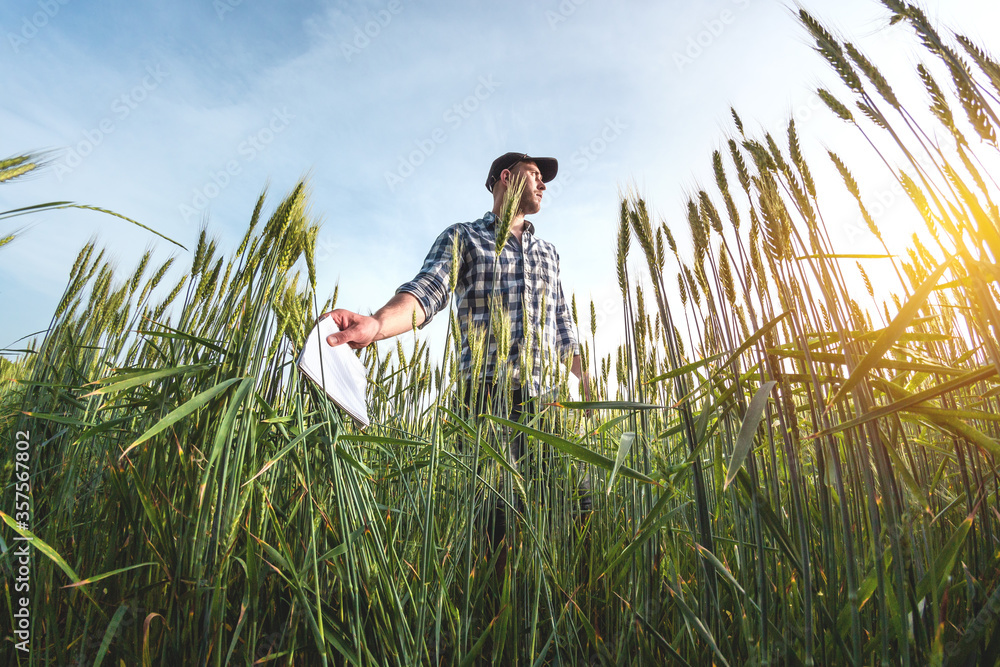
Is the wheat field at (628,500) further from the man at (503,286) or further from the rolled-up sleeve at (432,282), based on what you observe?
the rolled-up sleeve at (432,282)

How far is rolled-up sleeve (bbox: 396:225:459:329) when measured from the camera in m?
1.77

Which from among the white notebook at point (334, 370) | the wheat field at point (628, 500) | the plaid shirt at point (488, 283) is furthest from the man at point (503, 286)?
the wheat field at point (628, 500)

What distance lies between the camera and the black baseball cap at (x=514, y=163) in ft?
8.27

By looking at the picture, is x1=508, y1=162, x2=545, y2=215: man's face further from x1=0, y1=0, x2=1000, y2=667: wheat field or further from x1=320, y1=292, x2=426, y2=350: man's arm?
x1=0, y1=0, x2=1000, y2=667: wheat field

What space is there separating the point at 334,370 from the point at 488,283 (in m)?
1.28

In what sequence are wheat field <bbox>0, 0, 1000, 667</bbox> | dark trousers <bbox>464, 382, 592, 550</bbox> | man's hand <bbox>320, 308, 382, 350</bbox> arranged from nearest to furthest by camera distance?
wheat field <bbox>0, 0, 1000, 667</bbox> → man's hand <bbox>320, 308, 382, 350</bbox> → dark trousers <bbox>464, 382, 592, 550</bbox>

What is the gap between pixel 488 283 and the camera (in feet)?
6.91

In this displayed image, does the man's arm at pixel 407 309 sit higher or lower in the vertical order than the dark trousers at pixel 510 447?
higher

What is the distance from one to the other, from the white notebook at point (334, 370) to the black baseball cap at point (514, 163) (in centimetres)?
172

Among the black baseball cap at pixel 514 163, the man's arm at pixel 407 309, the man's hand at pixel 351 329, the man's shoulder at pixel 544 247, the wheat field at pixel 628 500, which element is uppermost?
the black baseball cap at pixel 514 163

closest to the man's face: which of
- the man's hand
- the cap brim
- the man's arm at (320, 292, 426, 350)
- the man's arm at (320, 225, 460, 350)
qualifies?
the cap brim

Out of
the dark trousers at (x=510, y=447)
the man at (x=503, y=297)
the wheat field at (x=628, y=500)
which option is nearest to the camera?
the wheat field at (x=628, y=500)

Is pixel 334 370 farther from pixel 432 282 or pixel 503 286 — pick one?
pixel 503 286

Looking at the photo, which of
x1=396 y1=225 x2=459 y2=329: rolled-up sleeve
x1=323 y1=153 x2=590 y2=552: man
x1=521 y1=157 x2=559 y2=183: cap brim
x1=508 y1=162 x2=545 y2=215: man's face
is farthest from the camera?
x1=521 y1=157 x2=559 y2=183: cap brim
